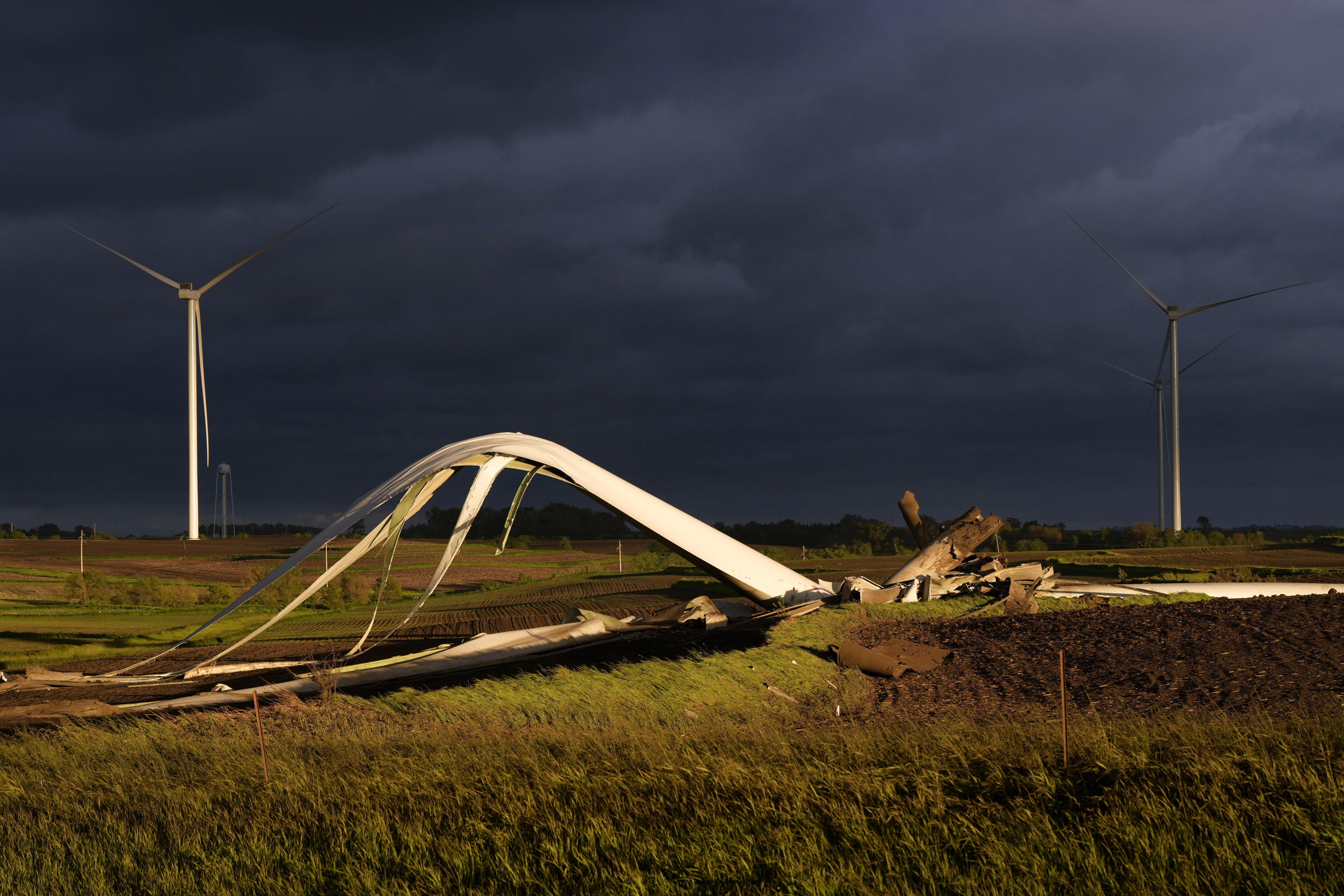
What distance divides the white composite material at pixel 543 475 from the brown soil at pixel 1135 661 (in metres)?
2.13

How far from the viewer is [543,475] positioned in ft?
47.4

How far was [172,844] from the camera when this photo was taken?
230 inches

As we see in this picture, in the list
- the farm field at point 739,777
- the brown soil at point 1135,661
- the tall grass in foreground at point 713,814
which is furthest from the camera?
the brown soil at point 1135,661

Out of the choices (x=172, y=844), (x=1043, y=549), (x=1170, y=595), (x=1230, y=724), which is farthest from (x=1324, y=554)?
(x=172, y=844)

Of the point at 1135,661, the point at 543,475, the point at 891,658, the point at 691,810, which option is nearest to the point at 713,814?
the point at 691,810

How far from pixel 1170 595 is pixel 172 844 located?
16602 mm

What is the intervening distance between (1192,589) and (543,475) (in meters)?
12.6

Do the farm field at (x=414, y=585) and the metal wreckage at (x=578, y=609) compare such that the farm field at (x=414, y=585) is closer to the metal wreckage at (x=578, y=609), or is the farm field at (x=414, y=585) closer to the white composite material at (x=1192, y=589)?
the metal wreckage at (x=578, y=609)

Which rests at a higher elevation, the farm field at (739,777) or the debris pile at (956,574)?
the debris pile at (956,574)

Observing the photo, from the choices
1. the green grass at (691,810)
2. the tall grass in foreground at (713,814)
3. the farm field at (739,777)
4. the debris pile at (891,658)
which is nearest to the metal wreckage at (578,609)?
the debris pile at (891,658)

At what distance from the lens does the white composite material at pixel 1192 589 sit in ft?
56.4

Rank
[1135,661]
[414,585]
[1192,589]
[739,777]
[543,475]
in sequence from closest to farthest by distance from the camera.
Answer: [739,777], [1135,661], [543,475], [1192,589], [414,585]

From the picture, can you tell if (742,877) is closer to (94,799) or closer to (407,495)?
(94,799)

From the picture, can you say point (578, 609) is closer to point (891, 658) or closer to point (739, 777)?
point (891, 658)
